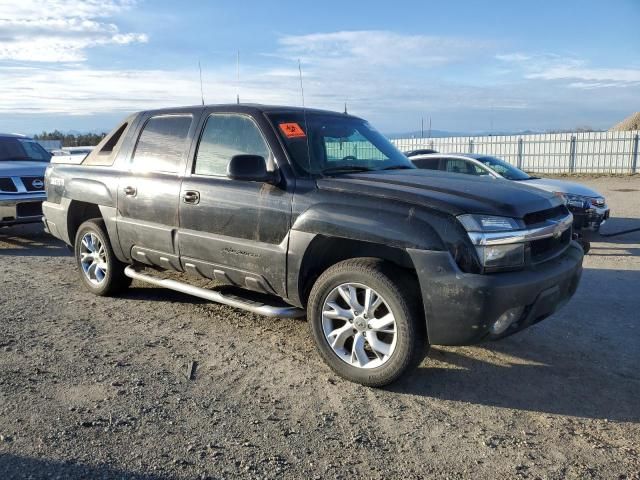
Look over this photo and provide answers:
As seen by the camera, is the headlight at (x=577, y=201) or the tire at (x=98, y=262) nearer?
the tire at (x=98, y=262)

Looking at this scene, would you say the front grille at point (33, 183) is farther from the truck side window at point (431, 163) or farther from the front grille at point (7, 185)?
the truck side window at point (431, 163)

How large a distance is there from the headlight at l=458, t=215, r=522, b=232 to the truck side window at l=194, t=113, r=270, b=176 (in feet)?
5.71

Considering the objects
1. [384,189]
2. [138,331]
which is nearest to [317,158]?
[384,189]

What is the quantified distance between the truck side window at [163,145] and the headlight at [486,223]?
2.67m

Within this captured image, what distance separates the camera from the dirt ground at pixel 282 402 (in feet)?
9.95

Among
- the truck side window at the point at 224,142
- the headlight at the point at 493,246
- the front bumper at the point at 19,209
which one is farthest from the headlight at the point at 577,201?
the front bumper at the point at 19,209

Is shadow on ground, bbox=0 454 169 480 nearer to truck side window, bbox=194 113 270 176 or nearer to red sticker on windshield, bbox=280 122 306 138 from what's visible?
truck side window, bbox=194 113 270 176

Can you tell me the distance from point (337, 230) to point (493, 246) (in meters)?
1.03

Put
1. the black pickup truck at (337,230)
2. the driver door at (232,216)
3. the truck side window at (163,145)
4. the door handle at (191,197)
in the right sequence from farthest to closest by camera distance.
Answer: the truck side window at (163,145) → the door handle at (191,197) → the driver door at (232,216) → the black pickup truck at (337,230)

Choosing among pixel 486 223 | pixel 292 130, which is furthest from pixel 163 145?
pixel 486 223

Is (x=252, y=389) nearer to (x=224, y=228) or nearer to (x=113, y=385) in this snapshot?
(x=113, y=385)

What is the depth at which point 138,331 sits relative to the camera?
5078 mm

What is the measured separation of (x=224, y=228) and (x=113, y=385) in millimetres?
1444

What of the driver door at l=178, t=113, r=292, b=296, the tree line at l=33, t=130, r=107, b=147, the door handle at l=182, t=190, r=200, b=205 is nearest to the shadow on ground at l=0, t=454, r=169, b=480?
the driver door at l=178, t=113, r=292, b=296
